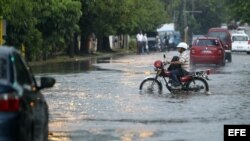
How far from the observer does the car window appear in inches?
392

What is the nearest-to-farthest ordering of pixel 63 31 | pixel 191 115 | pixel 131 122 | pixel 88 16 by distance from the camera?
pixel 131 122
pixel 191 115
pixel 63 31
pixel 88 16

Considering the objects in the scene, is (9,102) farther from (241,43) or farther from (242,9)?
(241,43)

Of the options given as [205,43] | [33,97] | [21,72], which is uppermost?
[21,72]

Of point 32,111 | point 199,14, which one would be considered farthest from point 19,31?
point 199,14

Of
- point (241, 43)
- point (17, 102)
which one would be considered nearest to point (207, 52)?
point (241, 43)

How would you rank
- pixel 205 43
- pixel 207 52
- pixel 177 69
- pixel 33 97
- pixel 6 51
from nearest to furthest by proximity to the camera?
1. pixel 6 51
2. pixel 33 97
3. pixel 177 69
4. pixel 207 52
5. pixel 205 43

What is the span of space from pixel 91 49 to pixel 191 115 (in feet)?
→ 158

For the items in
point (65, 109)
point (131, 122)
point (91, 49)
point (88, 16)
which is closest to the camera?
point (131, 122)

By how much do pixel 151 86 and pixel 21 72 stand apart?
47.8 feet

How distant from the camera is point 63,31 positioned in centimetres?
4700

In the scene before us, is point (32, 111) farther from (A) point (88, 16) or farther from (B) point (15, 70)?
(A) point (88, 16)

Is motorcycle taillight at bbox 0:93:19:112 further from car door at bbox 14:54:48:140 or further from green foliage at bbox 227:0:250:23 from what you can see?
green foliage at bbox 227:0:250:23

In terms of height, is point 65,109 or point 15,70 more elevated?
point 15,70

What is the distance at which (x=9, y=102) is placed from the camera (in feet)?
30.1
